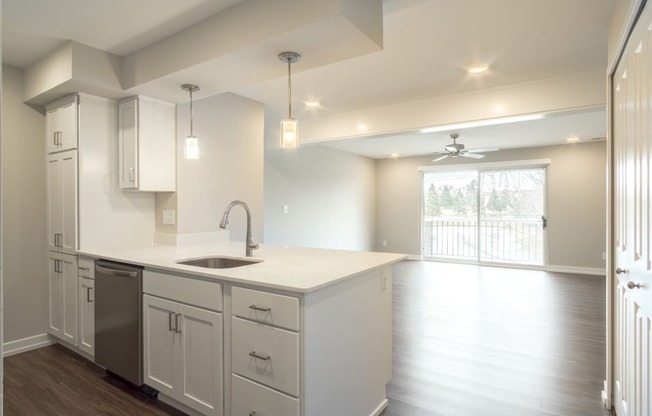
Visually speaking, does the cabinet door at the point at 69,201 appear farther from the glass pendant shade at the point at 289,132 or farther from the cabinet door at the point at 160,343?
the glass pendant shade at the point at 289,132

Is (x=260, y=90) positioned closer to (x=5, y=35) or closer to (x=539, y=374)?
(x=5, y=35)

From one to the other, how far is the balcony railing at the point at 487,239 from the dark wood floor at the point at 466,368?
2.46 metres

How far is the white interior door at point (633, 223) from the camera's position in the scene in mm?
1457

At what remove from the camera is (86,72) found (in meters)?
2.65

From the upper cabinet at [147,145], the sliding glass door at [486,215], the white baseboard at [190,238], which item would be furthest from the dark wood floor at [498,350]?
the upper cabinet at [147,145]

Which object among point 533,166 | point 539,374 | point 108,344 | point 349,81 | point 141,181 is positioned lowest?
point 539,374

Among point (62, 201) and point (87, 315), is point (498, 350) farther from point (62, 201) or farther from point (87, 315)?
point (62, 201)

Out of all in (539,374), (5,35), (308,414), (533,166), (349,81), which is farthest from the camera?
(533,166)

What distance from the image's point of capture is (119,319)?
245cm

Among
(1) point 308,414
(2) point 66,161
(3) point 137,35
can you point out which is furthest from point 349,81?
(1) point 308,414

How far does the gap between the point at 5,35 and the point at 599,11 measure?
3.78m

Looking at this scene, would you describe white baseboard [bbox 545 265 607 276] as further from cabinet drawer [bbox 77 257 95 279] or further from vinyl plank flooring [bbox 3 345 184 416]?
cabinet drawer [bbox 77 257 95 279]

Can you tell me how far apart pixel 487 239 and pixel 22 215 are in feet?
23.6

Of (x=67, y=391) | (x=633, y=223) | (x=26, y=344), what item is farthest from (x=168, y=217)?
(x=633, y=223)
